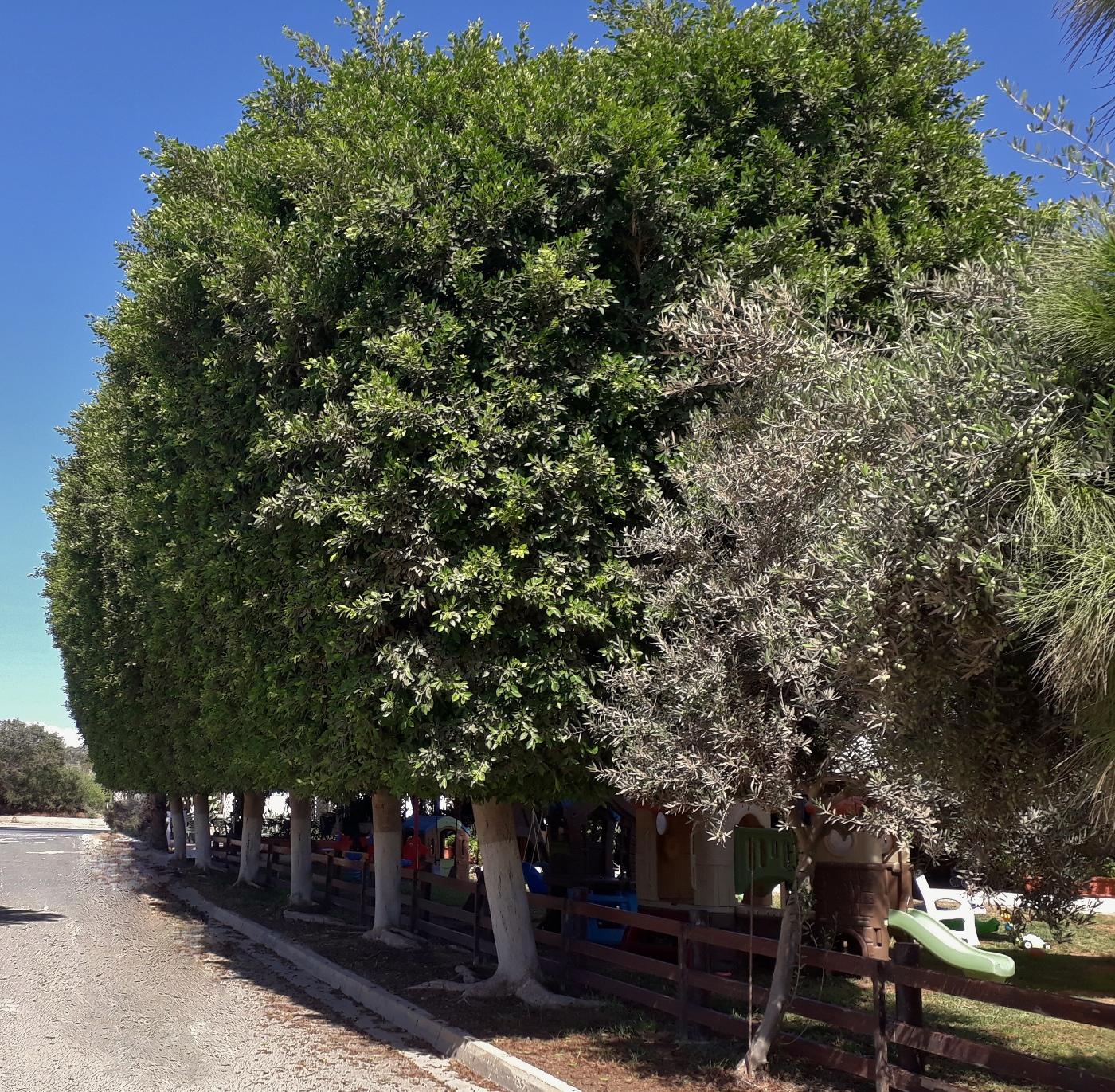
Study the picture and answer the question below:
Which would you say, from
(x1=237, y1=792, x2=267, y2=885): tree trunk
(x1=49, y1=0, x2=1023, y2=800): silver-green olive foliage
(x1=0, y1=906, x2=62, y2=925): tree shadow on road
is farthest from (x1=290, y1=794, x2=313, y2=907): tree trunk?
(x1=49, y1=0, x2=1023, y2=800): silver-green olive foliage

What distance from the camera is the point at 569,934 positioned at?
1090 centimetres

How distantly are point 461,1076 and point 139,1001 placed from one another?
4.59m

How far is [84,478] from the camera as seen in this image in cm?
2684

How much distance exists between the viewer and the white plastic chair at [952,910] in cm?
1330

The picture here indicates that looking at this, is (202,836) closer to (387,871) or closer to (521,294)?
(387,871)

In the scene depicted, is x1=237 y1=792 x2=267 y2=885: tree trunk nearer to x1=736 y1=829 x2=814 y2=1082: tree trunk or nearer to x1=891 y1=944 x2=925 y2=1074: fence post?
x1=736 y1=829 x2=814 y2=1082: tree trunk

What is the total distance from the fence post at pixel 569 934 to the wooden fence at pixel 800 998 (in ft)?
0.04

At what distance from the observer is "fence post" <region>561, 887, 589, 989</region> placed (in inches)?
426

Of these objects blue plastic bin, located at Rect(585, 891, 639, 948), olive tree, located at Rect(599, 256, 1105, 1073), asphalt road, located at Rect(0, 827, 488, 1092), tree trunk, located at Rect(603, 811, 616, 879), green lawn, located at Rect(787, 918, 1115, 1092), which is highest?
olive tree, located at Rect(599, 256, 1105, 1073)

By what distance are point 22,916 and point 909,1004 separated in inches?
689

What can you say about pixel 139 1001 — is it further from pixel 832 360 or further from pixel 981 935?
pixel 981 935

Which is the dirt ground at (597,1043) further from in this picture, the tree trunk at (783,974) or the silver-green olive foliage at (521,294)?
the silver-green olive foliage at (521,294)

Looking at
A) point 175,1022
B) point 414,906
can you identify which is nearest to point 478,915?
point 414,906

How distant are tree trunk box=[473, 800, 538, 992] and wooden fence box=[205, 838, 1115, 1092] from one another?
419 millimetres
